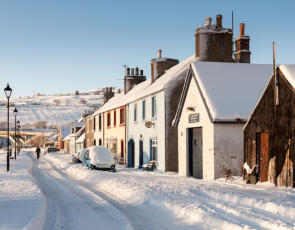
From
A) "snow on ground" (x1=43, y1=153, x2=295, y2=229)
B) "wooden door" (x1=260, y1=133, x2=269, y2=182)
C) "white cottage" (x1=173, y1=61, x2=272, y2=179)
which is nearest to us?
"snow on ground" (x1=43, y1=153, x2=295, y2=229)

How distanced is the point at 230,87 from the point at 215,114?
2.45 metres

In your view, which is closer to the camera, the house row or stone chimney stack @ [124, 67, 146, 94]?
the house row

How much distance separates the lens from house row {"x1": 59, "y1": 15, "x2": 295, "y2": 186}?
1285cm

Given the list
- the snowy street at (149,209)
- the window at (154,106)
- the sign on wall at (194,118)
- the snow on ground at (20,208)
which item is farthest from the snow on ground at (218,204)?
the window at (154,106)

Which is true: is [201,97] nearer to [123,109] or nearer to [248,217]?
[248,217]

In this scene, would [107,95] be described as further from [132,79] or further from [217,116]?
[217,116]

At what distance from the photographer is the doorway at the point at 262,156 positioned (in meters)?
13.9

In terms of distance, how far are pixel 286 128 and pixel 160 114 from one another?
1161cm

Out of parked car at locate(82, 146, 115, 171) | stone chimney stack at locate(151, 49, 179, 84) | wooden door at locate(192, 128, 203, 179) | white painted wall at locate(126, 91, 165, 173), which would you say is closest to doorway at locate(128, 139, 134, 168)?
white painted wall at locate(126, 91, 165, 173)

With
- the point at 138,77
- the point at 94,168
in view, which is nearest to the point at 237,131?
the point at 94,168

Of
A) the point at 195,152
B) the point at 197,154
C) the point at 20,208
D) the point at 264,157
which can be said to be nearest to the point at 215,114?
the point at 264,157

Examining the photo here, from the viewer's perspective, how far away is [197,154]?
18.8 meters

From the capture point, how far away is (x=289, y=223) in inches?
275

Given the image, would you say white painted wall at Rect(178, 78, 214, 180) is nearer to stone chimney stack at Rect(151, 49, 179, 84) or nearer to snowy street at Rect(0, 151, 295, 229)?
snowy street at Rect(0, 151, 295, 229)
